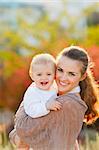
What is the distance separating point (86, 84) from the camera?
486 cm

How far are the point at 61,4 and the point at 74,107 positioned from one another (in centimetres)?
1798

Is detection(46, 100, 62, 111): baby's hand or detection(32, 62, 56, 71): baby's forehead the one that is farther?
detection(32, 62, 56, 71): baby's forehead

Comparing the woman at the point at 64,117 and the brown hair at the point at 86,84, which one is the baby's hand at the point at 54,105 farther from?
the brown hair at the point at 86,84

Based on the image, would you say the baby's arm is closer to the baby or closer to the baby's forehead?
the baby

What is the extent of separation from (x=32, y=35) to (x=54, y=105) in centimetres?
1694

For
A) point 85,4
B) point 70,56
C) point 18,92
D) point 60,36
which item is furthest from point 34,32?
point 70,56

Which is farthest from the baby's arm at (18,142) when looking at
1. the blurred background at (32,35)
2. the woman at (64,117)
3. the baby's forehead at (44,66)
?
the blurred background at (32,35)

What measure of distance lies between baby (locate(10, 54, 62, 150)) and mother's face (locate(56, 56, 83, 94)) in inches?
2.0

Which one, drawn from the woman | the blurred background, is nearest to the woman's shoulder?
the woman

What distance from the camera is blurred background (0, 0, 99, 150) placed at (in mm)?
18562

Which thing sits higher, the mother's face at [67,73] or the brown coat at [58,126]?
the mother's face at [67,73]

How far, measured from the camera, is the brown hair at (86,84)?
4.74 meters

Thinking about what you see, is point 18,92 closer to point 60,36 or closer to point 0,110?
point 0,110

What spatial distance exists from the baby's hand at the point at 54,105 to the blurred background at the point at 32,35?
12.3 meters
